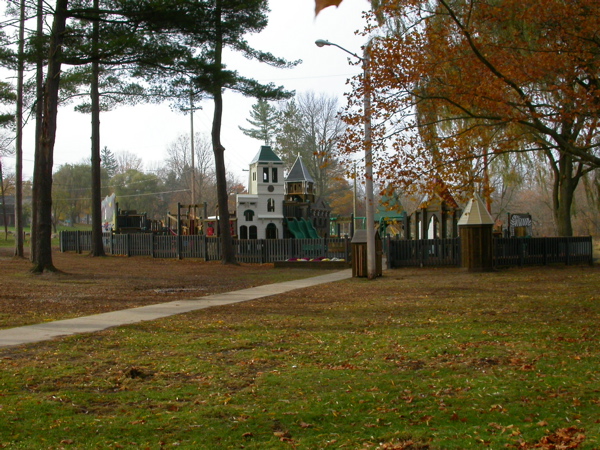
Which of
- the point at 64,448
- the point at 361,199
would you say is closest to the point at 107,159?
the point at 361,199

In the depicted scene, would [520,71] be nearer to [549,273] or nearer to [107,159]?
[549,273]

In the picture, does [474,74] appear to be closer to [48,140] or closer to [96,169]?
[48,140]

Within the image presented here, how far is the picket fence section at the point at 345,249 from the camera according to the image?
26953mm

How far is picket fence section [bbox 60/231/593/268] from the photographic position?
26953 millimetres

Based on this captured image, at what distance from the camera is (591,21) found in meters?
13.4

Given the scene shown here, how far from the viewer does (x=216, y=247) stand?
109 ft

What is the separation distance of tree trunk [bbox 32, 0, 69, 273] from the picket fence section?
1163 centimetres

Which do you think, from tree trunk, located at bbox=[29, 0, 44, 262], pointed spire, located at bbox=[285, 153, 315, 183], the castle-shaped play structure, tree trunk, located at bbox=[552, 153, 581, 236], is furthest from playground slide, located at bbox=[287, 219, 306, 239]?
tree trunk, located at bbox=[29, 0, 44, 262]

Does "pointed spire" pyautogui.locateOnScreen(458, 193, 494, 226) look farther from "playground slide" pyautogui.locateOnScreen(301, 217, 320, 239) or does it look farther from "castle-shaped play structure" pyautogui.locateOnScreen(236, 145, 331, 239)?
"playground slide" pyautogui.locateOnScreen(301, 217, 320, 239)

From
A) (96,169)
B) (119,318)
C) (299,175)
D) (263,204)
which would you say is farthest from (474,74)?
(299,175)

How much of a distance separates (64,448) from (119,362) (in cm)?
304

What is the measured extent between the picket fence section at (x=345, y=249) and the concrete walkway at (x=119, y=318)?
32.5 ft

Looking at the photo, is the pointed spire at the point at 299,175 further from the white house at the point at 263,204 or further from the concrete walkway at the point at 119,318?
the concrete walkway at the point at 119,318

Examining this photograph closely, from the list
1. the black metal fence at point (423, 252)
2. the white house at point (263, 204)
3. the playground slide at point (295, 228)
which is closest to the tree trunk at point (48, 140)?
the black metal fence at point (423, 252)
